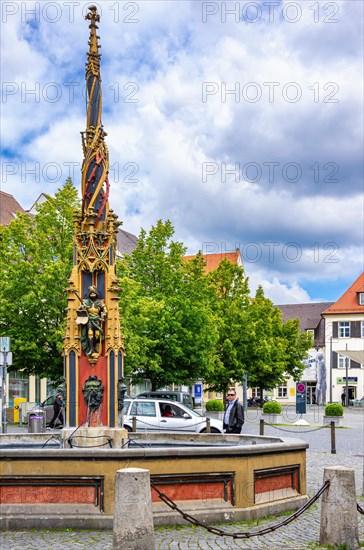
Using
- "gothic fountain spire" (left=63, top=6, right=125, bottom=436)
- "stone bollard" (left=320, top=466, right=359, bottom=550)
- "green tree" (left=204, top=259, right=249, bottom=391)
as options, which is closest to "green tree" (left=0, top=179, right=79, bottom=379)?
"green tree" (left=204, top=259, right=249, bottom=391)

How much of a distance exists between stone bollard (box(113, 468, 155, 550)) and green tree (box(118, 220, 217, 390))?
24421mm

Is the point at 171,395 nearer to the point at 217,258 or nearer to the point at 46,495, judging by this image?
the point at 46,495

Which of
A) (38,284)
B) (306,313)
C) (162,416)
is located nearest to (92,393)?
(162,416)

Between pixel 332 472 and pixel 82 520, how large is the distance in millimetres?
2864

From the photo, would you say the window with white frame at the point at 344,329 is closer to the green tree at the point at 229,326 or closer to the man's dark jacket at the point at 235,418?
the green tree at the point at 229,326

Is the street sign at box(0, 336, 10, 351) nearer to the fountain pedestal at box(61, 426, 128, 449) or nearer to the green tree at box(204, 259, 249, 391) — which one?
the fountain pedestal at box(61, 426, 128, 449)

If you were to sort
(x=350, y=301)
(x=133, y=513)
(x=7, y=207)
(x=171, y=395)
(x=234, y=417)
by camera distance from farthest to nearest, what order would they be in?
1. (x=350, y=301)
2. (x=7, y=207)
3. (x=171, y=395)
4. (x=234, y=417)
5. (x=133, y=513)

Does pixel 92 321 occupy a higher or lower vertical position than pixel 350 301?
lower

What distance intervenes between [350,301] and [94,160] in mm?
64995

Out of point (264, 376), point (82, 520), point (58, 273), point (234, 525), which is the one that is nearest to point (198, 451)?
point (234, 525)

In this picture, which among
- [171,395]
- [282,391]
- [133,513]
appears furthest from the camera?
[282,391]

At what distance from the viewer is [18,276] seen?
100.0ft

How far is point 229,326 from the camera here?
4894 centimetres

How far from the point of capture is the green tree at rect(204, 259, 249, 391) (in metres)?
47.5
